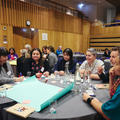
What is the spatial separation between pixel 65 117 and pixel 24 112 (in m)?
0.38

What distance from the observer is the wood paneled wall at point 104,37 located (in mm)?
11711

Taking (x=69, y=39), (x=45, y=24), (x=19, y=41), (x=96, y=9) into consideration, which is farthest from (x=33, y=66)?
(x=96, y=9)

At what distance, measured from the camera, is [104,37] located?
1241 cm

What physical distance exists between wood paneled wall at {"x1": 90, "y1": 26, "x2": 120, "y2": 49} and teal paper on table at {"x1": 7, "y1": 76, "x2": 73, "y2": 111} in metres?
11.7

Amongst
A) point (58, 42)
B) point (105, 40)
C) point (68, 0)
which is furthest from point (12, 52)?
point (105, 40)

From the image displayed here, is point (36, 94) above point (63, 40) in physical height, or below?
below

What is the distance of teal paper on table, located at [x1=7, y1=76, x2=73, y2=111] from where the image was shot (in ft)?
4.03

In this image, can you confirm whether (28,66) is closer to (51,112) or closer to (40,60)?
(40,60)

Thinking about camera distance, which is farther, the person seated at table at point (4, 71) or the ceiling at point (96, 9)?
the ceiling at point (96, 9)

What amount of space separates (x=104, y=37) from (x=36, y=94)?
486 inches

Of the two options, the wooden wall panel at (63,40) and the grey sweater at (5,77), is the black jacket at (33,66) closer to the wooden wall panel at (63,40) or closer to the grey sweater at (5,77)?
the grey sweater at (5,77)

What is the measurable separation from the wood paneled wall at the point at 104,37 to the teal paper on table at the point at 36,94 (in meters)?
11.7

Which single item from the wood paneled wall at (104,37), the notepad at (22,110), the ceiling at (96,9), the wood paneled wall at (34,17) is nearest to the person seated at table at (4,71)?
the notepad at (22,110)

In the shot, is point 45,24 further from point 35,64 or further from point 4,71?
point 4,71
